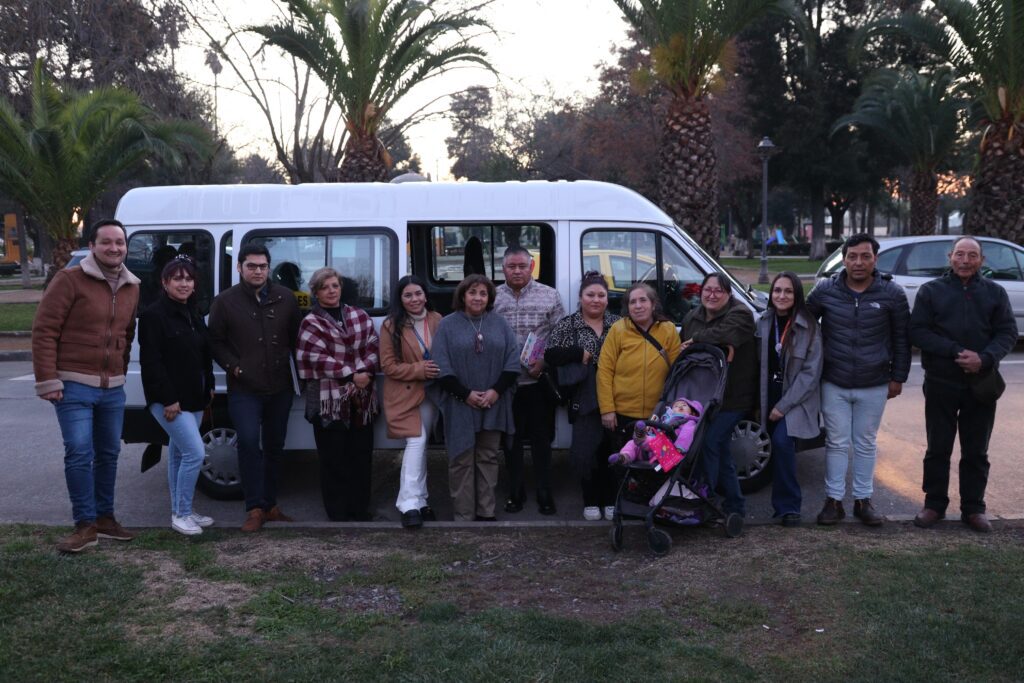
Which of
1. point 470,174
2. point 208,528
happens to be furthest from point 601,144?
point 208,528

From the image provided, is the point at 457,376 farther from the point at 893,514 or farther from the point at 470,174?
the point at 470,174

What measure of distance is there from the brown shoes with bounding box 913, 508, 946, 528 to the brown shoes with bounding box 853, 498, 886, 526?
0.21 metres

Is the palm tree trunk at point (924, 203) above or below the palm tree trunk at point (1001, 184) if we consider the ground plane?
above

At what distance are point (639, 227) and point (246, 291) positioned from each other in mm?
2649

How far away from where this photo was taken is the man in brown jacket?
5121 mm

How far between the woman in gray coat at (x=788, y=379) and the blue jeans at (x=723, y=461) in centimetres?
24

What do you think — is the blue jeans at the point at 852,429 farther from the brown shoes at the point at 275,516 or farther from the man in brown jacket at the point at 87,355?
the man in brown jacket at the point at 87,355

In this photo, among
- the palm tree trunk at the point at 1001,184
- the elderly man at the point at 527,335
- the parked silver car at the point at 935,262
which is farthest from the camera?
the palm tree trunk at the point at 1001,184

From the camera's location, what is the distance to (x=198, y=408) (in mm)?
5707

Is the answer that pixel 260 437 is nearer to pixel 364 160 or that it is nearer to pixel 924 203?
pixel 364 160

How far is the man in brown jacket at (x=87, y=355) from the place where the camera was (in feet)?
16.8

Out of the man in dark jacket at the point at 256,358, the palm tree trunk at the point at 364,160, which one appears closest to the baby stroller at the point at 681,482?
the man in dark jacket at the point at 256,358

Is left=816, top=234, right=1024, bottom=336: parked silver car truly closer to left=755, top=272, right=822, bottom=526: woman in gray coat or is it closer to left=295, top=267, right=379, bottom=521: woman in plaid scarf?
left=755, top=272, right=822, bottom=526: woman in gray coat

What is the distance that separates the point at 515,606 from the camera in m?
4.58
